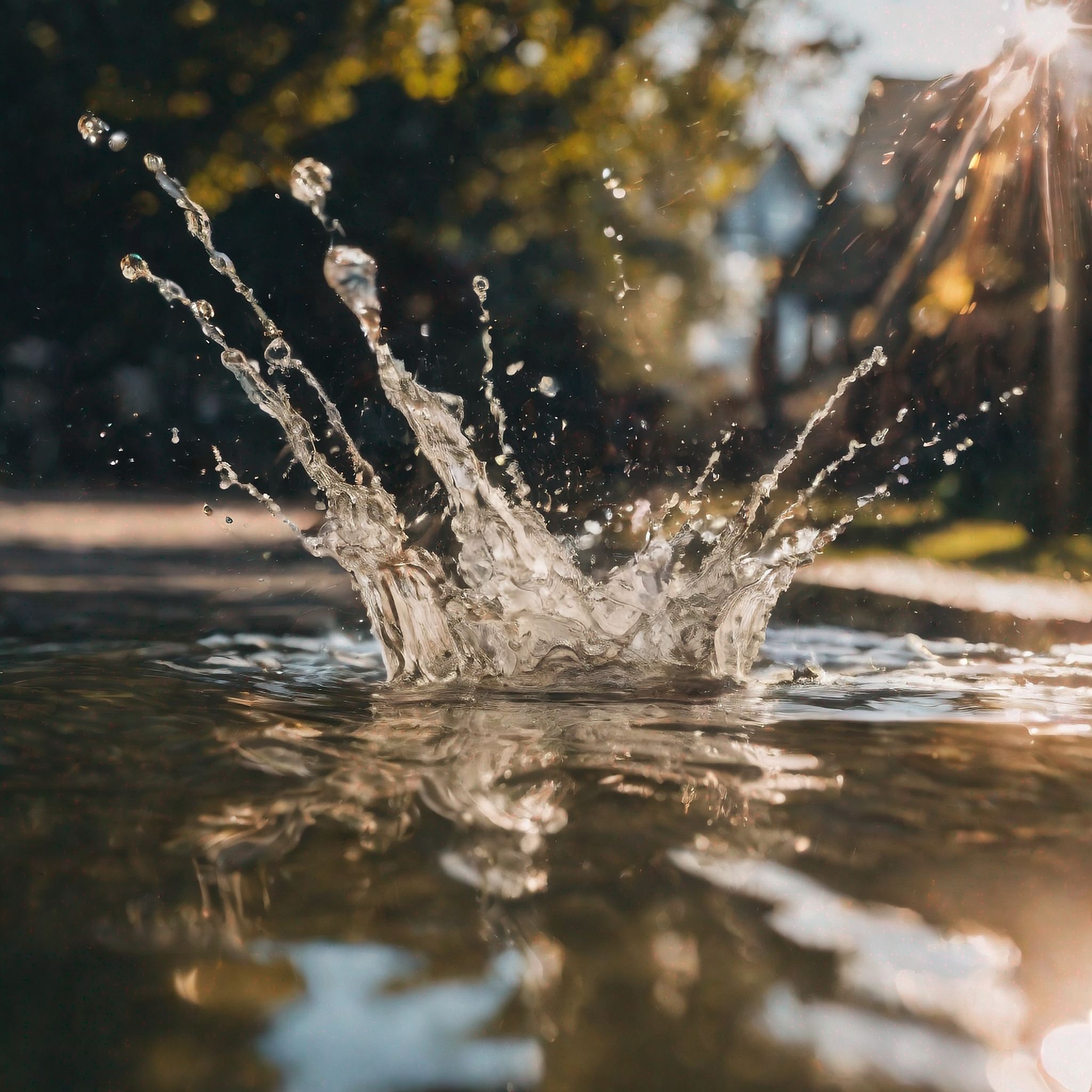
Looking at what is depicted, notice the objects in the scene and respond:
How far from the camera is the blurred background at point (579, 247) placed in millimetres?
5367

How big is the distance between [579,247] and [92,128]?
9.80 ft

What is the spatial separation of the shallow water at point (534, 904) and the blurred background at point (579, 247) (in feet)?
12.5

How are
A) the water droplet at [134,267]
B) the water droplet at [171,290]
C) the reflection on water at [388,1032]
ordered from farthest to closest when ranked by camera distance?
the water droplet at [171,290] < the water droplet at [134,267] < the reflection on water at [388,1032]

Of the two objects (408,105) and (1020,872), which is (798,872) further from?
(408,105)

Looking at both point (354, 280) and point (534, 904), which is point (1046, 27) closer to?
point (354, 280)

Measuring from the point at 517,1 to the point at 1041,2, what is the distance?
3179mm

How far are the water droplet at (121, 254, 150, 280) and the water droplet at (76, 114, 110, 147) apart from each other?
738mm

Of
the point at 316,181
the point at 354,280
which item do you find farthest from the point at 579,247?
the point at 354,280

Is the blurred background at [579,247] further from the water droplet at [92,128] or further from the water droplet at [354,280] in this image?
the water droplet at [354,280]

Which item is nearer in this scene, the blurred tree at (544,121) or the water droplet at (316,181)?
the water droplet at (316,181)

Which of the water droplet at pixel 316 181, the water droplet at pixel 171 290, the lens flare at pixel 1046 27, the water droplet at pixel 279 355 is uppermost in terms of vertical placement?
the lens flare at pixel 1046 27

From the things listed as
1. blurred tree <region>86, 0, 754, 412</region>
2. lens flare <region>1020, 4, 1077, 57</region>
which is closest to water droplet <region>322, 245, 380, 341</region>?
blurred tree <region>86, 0, 754, 412</region>

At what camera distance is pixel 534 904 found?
0.96 meters

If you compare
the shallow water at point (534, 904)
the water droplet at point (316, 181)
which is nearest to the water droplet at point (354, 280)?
the water droplet at point (316, 181)
